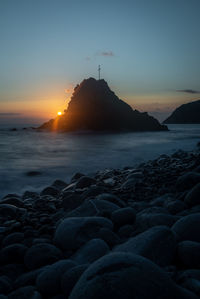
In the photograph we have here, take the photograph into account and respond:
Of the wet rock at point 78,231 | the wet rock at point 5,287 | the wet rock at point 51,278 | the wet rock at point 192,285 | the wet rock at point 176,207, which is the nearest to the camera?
the wet rock at point 192,285

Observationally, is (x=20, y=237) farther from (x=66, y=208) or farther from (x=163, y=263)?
(x=163, y=263)

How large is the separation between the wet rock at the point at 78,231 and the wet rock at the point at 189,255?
1141 mm

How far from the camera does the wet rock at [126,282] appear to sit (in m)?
1.60

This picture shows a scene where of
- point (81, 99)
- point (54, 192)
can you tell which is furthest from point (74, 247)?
point (81, 99)

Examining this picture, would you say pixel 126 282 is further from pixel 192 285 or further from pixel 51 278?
pixel 51 278

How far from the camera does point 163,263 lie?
2.34 metres

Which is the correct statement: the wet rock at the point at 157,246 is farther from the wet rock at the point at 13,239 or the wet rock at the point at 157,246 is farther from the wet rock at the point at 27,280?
the wet rock at the point at 13,239

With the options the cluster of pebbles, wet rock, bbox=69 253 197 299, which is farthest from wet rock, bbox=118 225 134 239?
wet rock, bbox=69 253 197 299

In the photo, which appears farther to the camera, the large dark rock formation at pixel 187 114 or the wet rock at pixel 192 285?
the large dark rock formation at pixel 187 114

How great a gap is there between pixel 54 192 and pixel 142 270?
6012 millimetres

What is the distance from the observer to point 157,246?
7.86ft

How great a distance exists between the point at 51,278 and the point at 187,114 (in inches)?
7110

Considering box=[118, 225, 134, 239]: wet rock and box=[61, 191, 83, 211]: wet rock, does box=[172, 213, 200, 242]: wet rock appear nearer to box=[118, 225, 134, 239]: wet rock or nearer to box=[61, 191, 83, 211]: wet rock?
box=[118, 225, 134, 239]: wet rock

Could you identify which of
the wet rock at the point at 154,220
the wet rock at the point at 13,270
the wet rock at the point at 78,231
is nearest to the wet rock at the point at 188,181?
the wet rock at the point at 154,220
